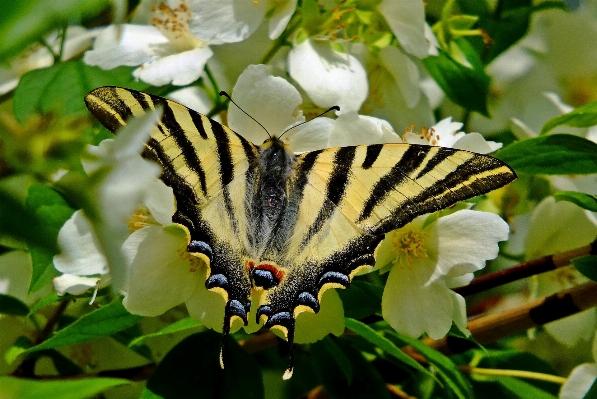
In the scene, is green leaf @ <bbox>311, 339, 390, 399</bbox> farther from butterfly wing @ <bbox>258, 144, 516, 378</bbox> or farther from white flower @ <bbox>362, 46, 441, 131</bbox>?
white flower @ <bbox>362, 46, 441, 131</bbox>

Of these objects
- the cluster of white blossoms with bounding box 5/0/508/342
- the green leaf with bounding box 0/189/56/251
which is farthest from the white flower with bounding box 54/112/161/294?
the cluster of white blossoms with bounding box 5/0/508/342

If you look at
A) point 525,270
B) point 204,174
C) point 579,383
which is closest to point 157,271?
point 204,174

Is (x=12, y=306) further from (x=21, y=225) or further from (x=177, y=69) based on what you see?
(x=21, y=225)

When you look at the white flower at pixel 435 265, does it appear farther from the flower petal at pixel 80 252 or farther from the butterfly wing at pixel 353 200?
the flower petal at pixel 80 252

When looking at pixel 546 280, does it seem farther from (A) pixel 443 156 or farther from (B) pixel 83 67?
(B) pixel 83 67

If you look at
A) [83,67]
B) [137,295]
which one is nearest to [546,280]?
[137,295]
